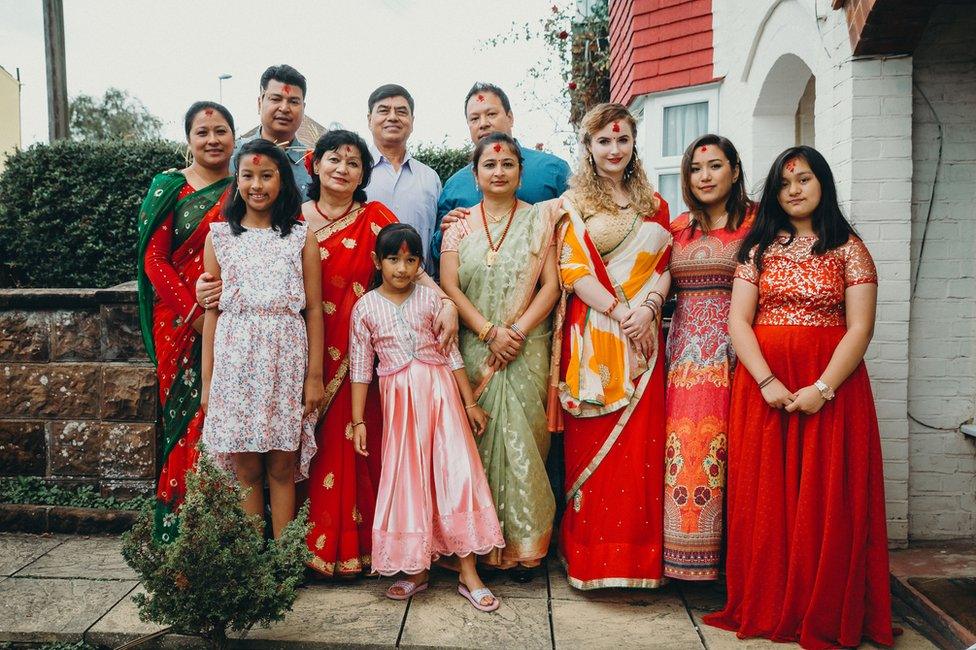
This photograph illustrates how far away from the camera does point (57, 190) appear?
653cm

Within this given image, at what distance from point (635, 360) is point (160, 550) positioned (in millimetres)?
1854

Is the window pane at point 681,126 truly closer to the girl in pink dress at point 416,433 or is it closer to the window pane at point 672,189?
the window pane at point 672,189

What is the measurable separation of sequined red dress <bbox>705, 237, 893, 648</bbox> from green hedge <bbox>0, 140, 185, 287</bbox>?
17.7 ft

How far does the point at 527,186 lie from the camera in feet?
12.2

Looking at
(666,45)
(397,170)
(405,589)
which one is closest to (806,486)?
(405,589)

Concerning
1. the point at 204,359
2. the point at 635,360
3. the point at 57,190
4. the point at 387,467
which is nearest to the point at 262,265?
the point at 204,359

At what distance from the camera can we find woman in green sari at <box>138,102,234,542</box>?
3195 millimetres

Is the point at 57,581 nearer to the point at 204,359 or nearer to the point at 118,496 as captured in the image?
the point at 118,496

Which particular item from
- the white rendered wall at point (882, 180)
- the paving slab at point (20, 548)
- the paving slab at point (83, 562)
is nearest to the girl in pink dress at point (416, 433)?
the paving slab at point (83, 562)

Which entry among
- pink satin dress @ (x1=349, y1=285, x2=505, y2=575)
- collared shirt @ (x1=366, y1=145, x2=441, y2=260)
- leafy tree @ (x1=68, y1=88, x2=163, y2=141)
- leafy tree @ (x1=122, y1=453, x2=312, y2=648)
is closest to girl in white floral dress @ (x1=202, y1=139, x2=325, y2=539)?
pink satin dress @ (x1=349, y1=285, x2=505, y2=575)

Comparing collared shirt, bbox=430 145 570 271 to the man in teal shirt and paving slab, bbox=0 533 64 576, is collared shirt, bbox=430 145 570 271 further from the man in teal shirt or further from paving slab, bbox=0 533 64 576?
paving slab, bbox=0 533 64 576

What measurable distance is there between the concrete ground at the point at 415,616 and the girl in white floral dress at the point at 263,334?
1.58ft

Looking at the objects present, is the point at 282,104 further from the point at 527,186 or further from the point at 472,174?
the point at 527,186

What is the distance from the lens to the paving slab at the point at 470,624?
2709 mm
